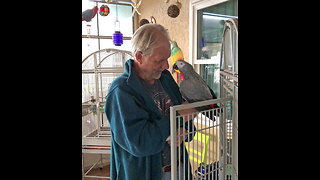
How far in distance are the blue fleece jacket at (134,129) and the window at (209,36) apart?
1.64m

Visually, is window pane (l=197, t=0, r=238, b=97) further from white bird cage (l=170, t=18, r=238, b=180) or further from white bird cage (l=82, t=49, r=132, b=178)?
white bird cage (l=170, t=18, r=238, b=180)

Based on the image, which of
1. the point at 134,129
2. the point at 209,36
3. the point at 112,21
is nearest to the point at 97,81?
the point at 209,36

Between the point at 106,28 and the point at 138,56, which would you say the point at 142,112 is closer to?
the point at 138,56

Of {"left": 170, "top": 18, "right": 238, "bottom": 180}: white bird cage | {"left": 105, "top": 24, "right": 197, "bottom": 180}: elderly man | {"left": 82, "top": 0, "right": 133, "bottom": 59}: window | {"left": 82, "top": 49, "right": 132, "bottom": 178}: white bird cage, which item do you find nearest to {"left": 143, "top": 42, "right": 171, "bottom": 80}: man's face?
{"left": 105, "top": 24, "right": 197, "bottom": 180}: elderly man

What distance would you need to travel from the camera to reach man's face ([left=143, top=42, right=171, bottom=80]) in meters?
0.90

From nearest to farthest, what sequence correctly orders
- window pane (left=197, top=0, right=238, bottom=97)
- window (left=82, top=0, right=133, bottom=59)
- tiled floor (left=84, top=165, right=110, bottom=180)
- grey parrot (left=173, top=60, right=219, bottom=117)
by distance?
grey parrot (left=173, top=60, right=219, bottom=117), window pane (left=197, top=0, right=238, bottom=97), tiled floor (left=84, top=165, right=110, bottom=180), window (left=82, top=0, right=133, bottom=59)

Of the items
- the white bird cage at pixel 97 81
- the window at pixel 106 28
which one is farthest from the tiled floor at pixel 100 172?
the window at pixel 106 28

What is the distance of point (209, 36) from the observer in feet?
8.32

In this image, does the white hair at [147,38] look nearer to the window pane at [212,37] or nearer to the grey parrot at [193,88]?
the grey parrot at [193,88]

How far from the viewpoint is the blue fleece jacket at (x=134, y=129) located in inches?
32.7
